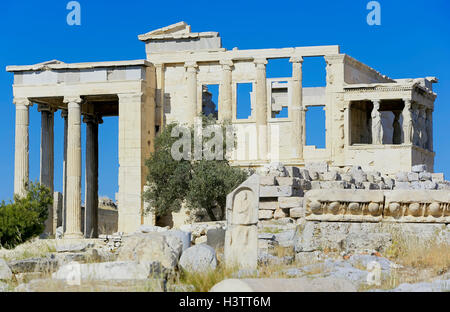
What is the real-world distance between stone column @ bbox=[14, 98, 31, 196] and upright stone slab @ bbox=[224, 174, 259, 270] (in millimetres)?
20918

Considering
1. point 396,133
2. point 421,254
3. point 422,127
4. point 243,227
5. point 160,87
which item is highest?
point 160,87

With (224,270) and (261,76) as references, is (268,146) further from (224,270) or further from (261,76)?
(224,270)

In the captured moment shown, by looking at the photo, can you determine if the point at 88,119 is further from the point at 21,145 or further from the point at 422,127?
the point at 422,127

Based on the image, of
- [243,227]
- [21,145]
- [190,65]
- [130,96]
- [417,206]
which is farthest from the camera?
[190,65]

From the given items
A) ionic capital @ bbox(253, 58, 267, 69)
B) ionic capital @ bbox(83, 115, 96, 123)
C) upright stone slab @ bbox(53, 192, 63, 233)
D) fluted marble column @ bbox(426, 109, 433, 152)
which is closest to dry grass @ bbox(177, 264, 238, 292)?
ionic capital @ bbox(253, 58, 267, 69)

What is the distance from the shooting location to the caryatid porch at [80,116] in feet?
106

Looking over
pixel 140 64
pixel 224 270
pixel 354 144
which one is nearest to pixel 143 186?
pixel 140 64

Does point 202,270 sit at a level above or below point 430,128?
below

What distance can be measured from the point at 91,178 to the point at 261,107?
706 centimetres

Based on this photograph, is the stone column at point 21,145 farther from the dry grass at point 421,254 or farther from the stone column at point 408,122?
the dry grass at point 421,254

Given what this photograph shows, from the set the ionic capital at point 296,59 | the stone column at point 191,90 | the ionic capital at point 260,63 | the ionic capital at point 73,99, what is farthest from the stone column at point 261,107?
the ionic capital at point 73,99

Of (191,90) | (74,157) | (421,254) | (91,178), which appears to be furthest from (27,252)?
(91,178)

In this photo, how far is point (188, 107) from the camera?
113ft
